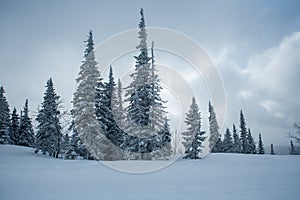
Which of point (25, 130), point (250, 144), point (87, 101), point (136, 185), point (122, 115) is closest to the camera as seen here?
point (136, 185)

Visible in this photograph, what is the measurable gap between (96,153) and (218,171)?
12.3 meters

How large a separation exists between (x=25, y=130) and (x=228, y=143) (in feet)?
133

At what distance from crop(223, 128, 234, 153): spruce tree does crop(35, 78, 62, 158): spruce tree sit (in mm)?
34275

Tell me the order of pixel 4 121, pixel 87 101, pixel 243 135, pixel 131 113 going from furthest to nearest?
pixel 243 135
pixel 4 121
pixel 87 101
pixel 131 113

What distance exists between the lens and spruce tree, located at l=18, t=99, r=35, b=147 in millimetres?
45438

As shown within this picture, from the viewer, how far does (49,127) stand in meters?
34.2

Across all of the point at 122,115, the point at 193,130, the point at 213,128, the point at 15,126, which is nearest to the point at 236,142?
the point at 213,128

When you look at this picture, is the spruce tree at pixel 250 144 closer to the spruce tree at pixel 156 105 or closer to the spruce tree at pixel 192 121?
the spruce tree at pixel 192 121

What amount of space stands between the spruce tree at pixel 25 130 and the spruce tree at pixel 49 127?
10.8 meters

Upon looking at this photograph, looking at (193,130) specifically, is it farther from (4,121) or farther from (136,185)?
(4,121)

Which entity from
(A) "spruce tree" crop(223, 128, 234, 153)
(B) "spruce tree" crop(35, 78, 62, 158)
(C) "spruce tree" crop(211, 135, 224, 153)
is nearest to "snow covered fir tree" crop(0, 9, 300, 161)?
(B) "spruce tree" crop(35, 78, 62, 158)

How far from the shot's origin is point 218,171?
16438 mm

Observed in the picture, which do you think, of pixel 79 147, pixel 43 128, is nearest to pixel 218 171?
pixel 79 147

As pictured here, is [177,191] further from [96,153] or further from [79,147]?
[79,147]
